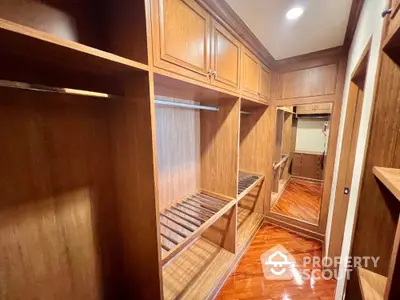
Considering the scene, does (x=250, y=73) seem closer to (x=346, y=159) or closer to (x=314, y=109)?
(x=346, y=159)

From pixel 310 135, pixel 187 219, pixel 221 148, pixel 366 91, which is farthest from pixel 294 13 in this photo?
pixel 310 135

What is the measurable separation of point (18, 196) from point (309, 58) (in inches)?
114

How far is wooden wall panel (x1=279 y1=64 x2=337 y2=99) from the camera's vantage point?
80.1 inches

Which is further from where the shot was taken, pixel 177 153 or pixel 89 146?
pixel 177 153

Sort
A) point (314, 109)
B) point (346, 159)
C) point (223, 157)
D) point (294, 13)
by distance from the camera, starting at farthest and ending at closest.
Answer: point (314, 109) → point (223, 157) → point (346, 159) → point (294, 13)

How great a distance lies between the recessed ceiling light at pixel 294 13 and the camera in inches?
49.8

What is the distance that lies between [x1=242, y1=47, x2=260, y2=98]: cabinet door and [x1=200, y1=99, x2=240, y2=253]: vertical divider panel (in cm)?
27

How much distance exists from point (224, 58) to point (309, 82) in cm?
141

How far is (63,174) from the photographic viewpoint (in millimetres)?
962

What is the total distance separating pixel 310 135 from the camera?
431 centimetres

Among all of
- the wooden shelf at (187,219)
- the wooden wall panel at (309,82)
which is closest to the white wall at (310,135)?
the wooden wall panel at (309,82)

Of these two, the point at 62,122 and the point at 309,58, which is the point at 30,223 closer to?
the point at 62,122

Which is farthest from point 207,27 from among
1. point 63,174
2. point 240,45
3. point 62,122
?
point 63,174

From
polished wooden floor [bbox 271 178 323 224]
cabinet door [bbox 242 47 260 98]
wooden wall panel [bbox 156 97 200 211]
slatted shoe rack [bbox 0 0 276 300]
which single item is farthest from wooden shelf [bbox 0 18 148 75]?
polished wooden floor [bbox 271 178 323 224]
